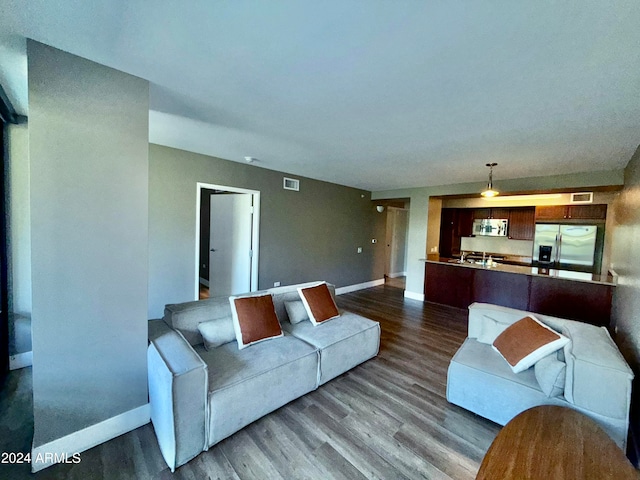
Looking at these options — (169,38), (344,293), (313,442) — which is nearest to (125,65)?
(169,38)

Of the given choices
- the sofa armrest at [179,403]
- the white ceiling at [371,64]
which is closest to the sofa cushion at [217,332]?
the sofa armrest at [179,403]

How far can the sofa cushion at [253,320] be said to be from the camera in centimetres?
225

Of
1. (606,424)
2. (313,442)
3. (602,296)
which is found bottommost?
(313,442)

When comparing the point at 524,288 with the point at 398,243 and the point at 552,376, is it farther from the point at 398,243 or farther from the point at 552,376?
the point at 398,243

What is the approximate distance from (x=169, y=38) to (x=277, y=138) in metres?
1.58

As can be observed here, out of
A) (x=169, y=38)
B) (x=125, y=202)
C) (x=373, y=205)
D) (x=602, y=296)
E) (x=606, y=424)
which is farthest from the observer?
(x=373, y=205)

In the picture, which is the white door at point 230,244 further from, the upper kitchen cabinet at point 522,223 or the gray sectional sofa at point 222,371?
the upper kitchen cabinet at point 522,223

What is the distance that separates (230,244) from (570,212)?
698 cm

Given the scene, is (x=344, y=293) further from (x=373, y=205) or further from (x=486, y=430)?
(x=486, y=430)

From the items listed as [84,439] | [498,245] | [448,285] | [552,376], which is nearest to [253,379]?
[84,439]

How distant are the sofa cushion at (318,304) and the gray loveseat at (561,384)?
1.29m

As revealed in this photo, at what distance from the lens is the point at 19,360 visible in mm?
2561

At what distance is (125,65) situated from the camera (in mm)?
1681

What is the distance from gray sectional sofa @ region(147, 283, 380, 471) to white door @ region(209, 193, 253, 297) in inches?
72.9
